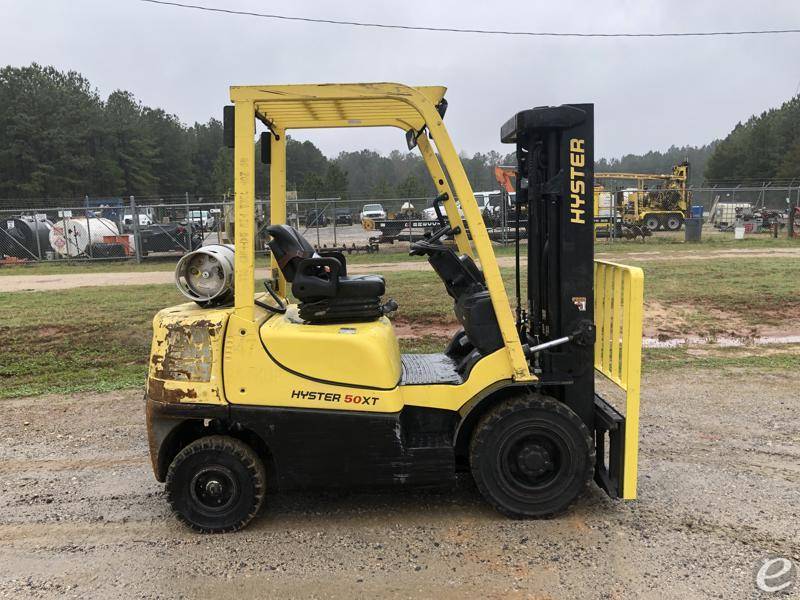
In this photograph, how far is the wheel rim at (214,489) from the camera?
375cm

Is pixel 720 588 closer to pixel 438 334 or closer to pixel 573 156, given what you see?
pixel 573 156

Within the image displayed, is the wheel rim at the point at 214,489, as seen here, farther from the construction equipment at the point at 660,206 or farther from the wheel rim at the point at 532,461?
the construction equipment at the point at 660,206

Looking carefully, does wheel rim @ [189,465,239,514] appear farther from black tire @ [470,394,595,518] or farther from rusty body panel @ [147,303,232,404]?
black tire @ [470,394,595,518]

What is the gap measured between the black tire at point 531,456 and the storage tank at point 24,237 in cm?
2612

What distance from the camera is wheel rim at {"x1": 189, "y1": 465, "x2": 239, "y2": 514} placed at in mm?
3746

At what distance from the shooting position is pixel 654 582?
3.15 m

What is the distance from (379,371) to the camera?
Answer: 3.63 metres

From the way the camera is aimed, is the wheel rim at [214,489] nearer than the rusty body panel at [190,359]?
No

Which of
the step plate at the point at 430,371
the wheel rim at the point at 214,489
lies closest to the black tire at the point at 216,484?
the wheel rim at the point at 214,489

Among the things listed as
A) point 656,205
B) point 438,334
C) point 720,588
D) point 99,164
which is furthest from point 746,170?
point 720,588

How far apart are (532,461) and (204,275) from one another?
7.78 ft

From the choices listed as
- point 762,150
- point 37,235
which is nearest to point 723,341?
point 37,235

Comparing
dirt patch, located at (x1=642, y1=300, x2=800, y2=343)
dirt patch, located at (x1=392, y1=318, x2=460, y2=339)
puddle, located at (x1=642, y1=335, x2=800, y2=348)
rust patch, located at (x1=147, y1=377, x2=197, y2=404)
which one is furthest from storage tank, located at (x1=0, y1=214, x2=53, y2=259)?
rust patch, located at (x1=147, y1=377, x2=197, y2=404)

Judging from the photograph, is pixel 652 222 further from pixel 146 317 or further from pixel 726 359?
pixel 146 317
